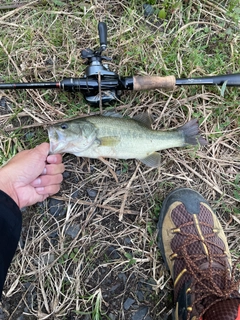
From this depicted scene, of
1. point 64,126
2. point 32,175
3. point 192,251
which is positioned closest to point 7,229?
point 32,175

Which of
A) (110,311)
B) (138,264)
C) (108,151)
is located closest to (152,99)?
(108,151)

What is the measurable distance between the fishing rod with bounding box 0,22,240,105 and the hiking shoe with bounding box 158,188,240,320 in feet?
3.76

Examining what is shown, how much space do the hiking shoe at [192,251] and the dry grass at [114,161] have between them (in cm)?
14

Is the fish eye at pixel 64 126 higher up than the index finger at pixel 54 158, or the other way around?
the fish eye at pixel 64 126

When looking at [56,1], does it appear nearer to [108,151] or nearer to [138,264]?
[108,151]

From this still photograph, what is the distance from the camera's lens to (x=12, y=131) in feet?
10.9

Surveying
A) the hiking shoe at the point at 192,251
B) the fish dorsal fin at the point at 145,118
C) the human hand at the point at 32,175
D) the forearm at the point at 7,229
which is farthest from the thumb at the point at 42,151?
the hiking shoe at the point at 192,251

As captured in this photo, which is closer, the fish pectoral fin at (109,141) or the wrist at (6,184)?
the wrist at (6,184)

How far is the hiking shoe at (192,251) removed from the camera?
284cm

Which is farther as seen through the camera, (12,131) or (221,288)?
(12,131)

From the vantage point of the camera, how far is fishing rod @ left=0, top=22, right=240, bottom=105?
3.00m

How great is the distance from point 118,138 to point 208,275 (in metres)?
1.56

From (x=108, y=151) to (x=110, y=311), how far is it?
1588 millimetres

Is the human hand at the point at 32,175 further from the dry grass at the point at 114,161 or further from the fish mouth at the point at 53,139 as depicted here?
the dry grass at the point at 114,161
